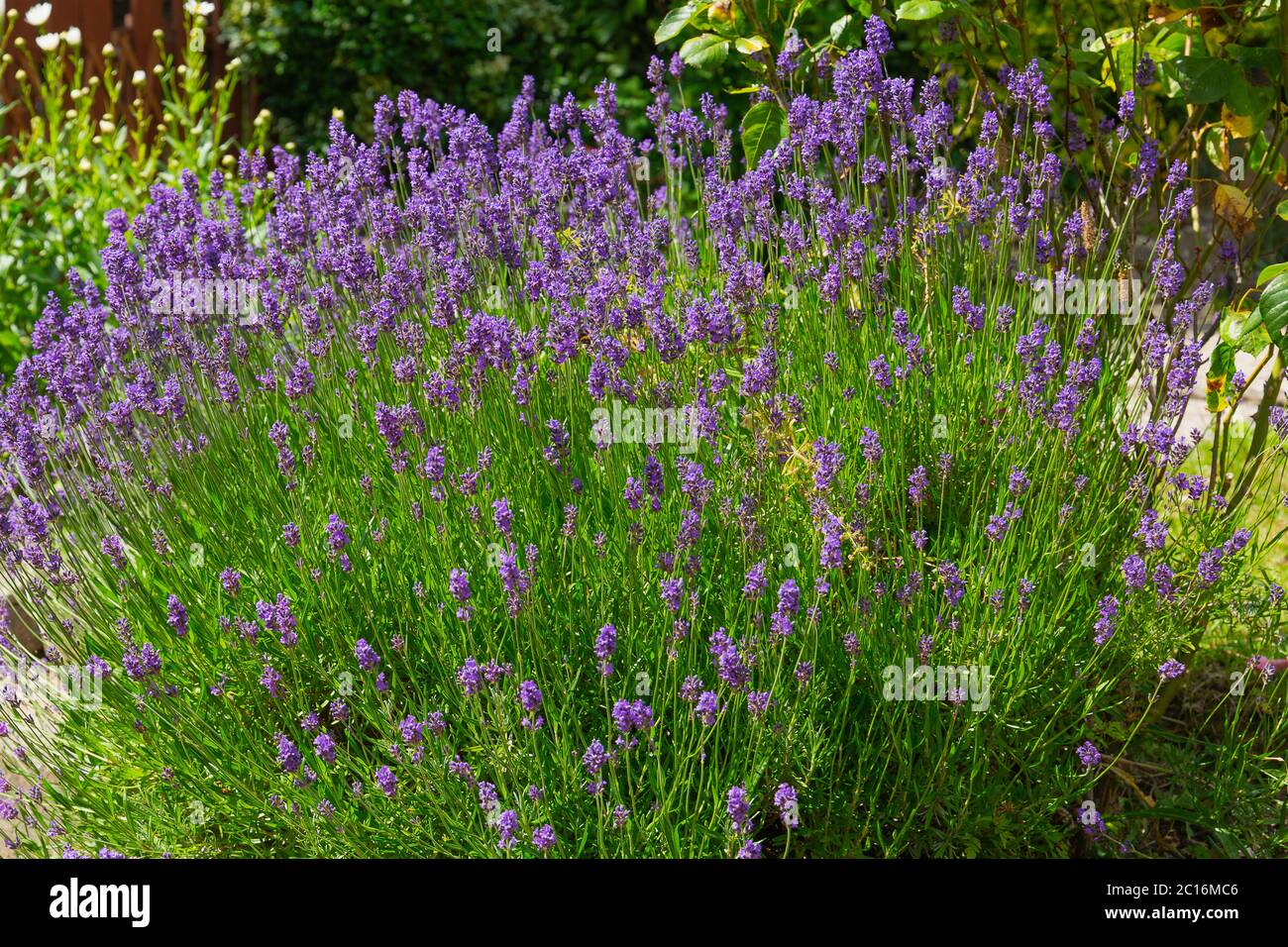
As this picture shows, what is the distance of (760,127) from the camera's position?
12.2 feet

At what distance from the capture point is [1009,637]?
262 cm

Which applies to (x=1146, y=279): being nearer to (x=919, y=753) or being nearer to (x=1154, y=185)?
(x=1154, y=185)

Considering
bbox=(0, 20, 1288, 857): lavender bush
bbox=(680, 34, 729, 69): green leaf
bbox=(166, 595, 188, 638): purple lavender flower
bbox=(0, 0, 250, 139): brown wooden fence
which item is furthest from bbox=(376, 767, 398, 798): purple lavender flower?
bbox=(0, 0, 250, 139): brown wooden fence

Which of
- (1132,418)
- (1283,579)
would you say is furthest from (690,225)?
(1283,579)

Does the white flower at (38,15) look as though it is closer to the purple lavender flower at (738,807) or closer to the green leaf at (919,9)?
the green leaf at (919,9)

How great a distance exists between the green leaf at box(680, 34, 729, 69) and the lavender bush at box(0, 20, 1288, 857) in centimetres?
19

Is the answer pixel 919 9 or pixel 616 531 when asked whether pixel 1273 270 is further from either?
pixel 616 531

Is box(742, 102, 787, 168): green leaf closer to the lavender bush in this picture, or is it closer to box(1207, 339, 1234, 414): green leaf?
the lavender bush

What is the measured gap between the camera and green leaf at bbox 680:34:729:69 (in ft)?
11.6

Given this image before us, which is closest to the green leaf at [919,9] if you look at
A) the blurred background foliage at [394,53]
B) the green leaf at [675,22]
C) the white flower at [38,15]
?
the green leaf at [675,22]

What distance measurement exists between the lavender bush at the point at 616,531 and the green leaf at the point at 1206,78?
11.4 inches

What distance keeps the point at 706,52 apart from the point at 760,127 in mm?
290

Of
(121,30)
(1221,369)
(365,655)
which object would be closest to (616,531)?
(365,655)

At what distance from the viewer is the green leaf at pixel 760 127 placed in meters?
3.72
